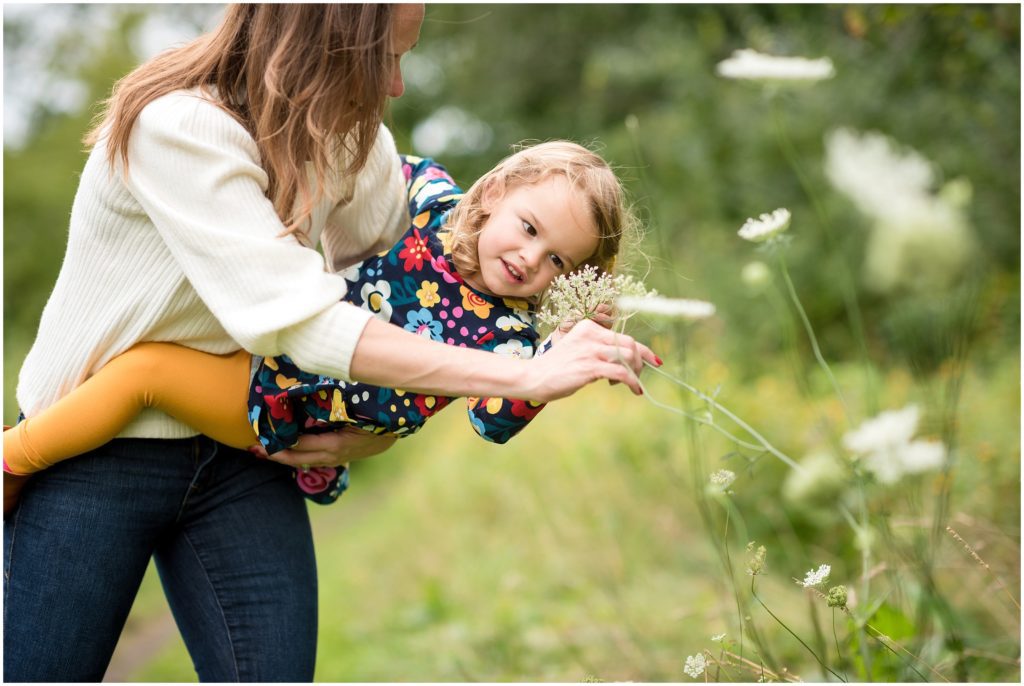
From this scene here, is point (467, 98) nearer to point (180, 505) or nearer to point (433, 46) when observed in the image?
point (433, 46)

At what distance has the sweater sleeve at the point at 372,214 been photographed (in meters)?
1.90

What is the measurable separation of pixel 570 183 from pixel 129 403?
84cm

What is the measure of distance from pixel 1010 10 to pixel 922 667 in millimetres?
2519

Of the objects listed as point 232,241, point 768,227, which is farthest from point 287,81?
point 768,227

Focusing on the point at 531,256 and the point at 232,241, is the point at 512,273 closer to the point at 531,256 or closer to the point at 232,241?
the point at 531,256

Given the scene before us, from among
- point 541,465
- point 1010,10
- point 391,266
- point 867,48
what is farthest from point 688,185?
point 391,266

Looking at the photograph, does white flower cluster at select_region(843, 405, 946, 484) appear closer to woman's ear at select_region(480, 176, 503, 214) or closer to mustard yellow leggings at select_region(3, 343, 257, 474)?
woman's ear at select_region(480, 176, 503, 214)

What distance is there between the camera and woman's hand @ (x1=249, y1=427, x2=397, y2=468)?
184cm

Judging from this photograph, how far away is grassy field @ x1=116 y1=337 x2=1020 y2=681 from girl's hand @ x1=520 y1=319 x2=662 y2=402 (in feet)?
2.76

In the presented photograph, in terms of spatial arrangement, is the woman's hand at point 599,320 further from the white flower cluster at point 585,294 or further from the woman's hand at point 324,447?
the woman's hand at point 324,447

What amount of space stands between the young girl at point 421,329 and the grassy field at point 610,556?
2.87 ft

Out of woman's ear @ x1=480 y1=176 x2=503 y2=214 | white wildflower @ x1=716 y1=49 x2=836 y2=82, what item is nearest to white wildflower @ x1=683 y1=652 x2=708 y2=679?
woman's ear @ x1=480 y1=176 x2=503 y2=214

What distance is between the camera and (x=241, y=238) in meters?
1.47

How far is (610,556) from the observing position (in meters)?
4.13
